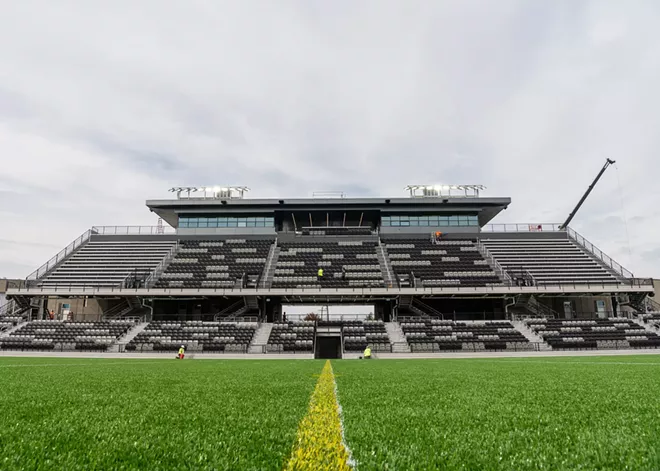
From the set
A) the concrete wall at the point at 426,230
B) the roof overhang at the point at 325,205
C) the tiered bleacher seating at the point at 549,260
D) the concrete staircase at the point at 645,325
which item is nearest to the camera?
the concrete staircase at the point at 645,325

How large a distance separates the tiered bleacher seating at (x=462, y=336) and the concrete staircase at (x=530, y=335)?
49 centimetres

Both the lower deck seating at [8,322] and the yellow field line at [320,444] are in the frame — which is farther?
the lower deck seating at [8,322]

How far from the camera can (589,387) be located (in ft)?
18.7

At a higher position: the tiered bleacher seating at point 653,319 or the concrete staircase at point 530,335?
the tiered bleacher seating at point 653,319

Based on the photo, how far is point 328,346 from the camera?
3192 cm

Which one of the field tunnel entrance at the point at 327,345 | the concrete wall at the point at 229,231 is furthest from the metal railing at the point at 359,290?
the concrete wall at the point at 229,231

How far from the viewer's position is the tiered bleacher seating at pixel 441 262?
35.2m

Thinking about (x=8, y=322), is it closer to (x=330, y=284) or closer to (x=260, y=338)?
(x=260, y=338)

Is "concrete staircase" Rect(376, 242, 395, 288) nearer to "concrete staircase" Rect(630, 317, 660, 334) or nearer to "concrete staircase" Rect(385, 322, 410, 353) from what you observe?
"concrete staircase" Rect(385, 322, 410, 353)

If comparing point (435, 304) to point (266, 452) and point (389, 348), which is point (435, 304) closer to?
point (389, 348)

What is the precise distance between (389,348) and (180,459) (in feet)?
88.0

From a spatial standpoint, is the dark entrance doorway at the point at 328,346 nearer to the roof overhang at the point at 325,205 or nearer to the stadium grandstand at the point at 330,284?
the stadium grandstand at the point at 330,284

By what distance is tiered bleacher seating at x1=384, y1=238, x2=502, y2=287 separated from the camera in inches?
1384

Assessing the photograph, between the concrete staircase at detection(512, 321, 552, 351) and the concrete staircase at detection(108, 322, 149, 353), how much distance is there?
29038 mm
